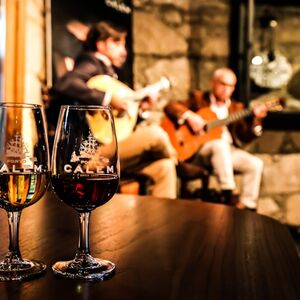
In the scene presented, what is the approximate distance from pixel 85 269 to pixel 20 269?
6 cm

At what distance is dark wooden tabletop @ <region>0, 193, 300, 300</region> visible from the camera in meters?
0.45

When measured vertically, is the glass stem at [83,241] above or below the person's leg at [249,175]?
above

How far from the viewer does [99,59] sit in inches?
115

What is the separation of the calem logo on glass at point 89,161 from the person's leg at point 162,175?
1963 mm

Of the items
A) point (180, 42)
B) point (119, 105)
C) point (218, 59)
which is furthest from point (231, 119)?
point (119, 105)

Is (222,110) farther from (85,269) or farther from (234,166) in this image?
(85,269)

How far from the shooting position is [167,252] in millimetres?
590

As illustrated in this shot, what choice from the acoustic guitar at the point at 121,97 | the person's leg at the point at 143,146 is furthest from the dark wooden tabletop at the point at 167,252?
the acoustic guitar at the point at 121,97

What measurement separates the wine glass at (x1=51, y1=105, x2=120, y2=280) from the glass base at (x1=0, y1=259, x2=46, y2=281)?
2 centimetres

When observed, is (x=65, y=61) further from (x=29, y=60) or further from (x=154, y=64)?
(x=154, y=64)

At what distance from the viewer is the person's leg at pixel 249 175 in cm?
329

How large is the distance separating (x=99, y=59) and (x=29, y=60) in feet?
1.47

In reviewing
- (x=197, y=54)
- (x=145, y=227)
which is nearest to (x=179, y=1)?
(x=197, y=54)

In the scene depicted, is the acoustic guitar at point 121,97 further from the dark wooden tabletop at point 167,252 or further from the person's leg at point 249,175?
the dark wooden tabletop at point 167,252
